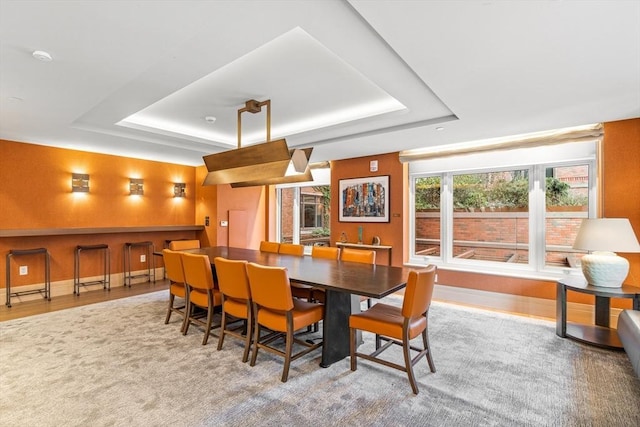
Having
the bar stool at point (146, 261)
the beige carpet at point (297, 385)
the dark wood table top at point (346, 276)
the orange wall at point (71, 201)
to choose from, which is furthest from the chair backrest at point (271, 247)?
the orange wall at point (71, 201)

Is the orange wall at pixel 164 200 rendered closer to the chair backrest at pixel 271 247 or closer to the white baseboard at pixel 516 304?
the white baseboard at pixel 516 304

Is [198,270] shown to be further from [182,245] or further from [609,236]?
[609,236]

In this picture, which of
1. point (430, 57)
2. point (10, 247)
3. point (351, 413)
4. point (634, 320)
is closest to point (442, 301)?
point (634, 320)

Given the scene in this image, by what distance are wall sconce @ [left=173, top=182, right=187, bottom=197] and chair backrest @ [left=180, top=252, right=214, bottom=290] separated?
358 centimetres

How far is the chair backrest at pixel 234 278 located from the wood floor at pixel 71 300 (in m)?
3.03

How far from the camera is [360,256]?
373 centimetres

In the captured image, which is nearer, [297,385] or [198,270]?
[297,385]

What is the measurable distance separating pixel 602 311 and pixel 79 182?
24.1 ft

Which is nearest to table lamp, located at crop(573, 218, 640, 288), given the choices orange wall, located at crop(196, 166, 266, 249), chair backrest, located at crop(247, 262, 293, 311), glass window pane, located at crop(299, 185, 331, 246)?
chair backrest, located at crop(247, 262, 293, 311)

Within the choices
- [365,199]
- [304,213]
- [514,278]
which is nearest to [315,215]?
[304,213]

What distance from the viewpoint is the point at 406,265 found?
5.28 meters

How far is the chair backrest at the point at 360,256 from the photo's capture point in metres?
3.65

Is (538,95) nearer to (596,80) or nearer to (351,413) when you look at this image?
(596,80)

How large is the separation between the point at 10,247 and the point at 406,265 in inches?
235
